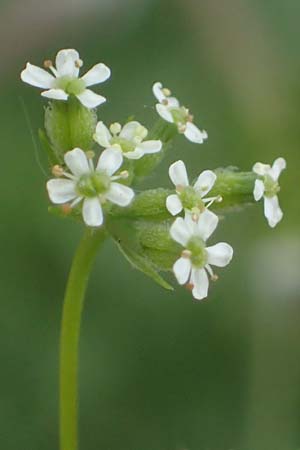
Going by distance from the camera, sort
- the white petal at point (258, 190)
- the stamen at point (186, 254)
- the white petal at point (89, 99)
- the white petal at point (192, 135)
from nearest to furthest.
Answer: the stamen at point (186, 254) < the white petal at point (89, 99) < the white petal at point (258, 190) < the white petal at point (192, 135)

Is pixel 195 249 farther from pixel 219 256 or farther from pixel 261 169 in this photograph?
pixel 261 169

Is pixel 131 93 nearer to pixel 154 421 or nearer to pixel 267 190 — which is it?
A: pixel 154 421

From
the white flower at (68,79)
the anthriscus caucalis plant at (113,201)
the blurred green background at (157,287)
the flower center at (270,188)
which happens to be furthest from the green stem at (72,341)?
the blurred green background at (157,287)

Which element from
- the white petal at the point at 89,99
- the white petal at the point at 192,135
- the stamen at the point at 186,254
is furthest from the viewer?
the white petal at the point at 192,135

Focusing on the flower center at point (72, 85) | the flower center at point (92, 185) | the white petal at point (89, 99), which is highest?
Answer: the flower center at point (72, 85)

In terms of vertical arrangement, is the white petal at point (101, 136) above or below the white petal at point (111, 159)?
above

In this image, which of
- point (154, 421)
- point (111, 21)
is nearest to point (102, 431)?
point (154, 421)

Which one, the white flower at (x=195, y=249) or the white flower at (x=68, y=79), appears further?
the white flower at (x=68, y=79)

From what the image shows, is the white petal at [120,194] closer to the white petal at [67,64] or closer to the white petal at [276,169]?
the white petal at [67,64]
